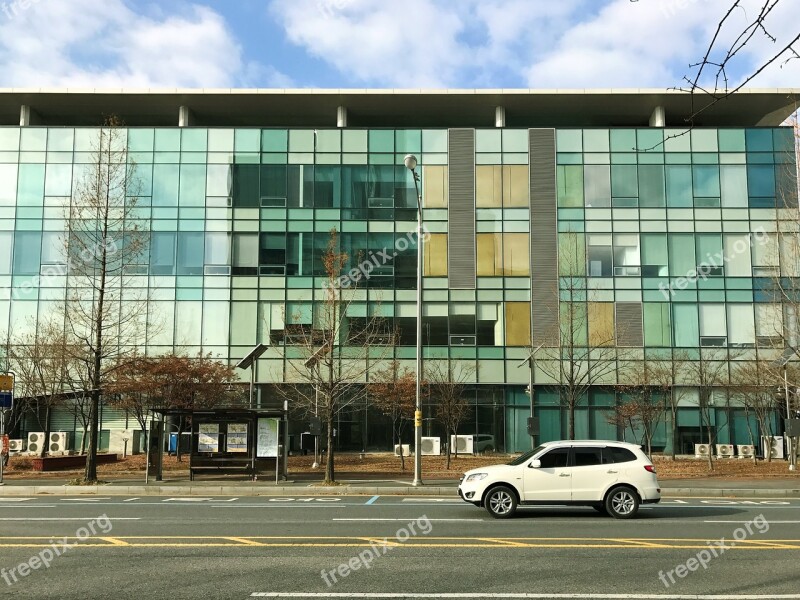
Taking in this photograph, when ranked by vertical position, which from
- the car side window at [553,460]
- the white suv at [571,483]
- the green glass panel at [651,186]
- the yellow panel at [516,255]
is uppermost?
the green glass panel at [651,186]

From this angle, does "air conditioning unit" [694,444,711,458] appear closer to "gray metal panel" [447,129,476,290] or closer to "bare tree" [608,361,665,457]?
"bare tree" [608,361,665,457]

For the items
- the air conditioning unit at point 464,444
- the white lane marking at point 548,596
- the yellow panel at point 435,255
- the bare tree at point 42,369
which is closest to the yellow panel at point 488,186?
the yellow panel at point 435,255

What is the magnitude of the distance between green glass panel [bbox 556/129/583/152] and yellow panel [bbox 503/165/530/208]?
2273 mm

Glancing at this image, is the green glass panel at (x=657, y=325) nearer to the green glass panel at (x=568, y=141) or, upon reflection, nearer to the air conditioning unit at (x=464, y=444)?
the green glass panel at (x=568, y=141)

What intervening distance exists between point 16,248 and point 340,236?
55.9 feet

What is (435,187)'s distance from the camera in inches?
1700

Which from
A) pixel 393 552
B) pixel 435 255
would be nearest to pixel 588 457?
pixel 393 552

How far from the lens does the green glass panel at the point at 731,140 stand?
4272 cm

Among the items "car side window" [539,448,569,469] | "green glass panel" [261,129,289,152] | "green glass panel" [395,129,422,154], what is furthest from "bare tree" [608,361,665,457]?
"green glass panel" [261,129,289,152]

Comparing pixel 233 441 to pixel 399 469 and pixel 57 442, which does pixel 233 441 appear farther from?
pixel 57 442

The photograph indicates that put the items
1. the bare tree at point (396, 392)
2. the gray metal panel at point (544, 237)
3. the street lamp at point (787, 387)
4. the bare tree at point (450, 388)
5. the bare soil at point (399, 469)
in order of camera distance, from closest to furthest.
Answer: the bare soil at point (399, 469) → the street lamp at point (787, 387) → the bare tree at point (396, 392) → the bare tree at point (450, 388) → the gray metal panel at point (544, 237)

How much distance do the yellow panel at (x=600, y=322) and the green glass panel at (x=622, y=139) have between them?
8.44 metres

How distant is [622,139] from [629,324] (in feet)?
32.8

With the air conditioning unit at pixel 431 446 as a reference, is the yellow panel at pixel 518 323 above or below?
above
